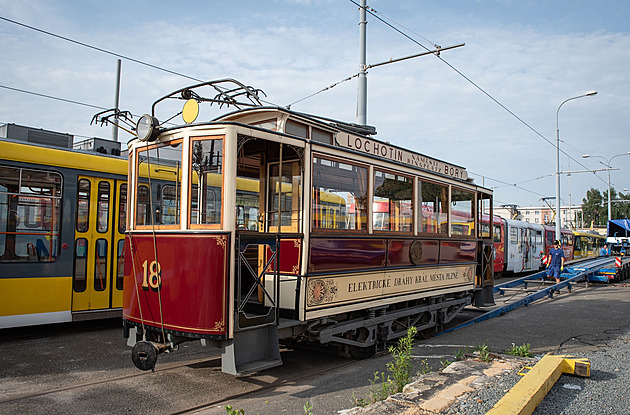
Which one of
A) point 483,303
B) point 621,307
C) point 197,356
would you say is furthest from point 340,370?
point 621,307

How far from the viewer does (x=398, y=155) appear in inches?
308

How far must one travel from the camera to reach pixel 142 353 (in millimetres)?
5137

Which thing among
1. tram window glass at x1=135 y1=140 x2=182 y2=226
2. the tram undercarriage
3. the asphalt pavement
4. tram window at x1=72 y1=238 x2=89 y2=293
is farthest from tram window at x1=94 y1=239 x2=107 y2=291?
tram window glass at x1=135 y1=140 x2=182 y2=226

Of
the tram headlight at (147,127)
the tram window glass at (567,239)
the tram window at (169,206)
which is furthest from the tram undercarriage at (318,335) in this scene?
the tram window glass at (567,239)

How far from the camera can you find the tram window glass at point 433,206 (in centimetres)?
828

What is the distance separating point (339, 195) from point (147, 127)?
259 cm

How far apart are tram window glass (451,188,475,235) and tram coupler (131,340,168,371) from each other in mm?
6143

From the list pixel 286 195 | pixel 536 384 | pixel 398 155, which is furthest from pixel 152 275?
pixel 398 155

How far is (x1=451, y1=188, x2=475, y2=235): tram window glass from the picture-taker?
937 centimetres

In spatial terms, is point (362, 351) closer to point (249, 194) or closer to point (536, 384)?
point (249, 194)

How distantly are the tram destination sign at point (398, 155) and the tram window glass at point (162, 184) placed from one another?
2.27 meters

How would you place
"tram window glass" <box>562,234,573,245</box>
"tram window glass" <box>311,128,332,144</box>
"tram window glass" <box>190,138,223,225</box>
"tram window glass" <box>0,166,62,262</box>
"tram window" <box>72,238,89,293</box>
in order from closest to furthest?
"tram window glass" <box>190,138,223,225</box> < "tram window glass" <box>311,128,332,144</box> < "tram window glass" <box>0,166,62,262</box> < "tram window" <box>72,238,89,293</box> < "tram window glass" <box>562,234,573,245</box>

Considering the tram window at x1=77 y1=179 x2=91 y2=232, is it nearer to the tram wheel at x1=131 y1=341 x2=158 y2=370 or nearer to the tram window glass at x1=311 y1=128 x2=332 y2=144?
the tram wheel at x1=131 y1=341 x2=158 y2=370

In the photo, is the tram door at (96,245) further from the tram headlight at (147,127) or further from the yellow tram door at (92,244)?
the tram headlight at (147,127)
